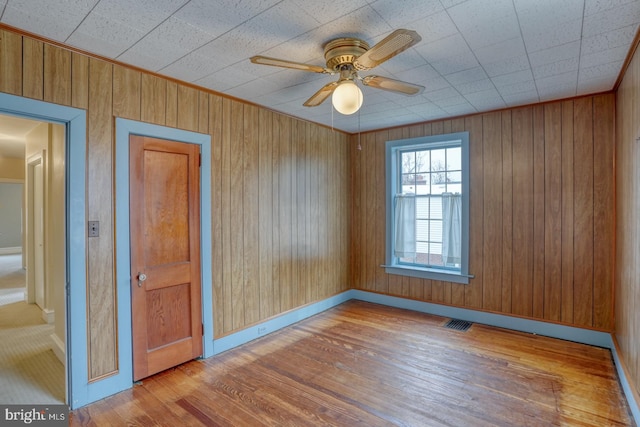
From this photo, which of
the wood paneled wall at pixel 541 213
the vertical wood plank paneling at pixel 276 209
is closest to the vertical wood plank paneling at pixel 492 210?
the wood paneled wall at pixel 541 213

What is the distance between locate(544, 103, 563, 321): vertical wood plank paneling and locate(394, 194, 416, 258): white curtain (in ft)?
5.11

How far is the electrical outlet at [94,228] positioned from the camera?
7.95ft

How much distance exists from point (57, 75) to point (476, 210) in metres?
4.30

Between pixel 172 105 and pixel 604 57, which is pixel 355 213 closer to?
pixel 172 105

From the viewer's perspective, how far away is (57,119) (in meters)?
2.27

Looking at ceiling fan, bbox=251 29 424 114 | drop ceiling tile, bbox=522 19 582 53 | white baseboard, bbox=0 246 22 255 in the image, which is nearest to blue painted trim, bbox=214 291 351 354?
ceiling fan, bbox=251 29 424 114

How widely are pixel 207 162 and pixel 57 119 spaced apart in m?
1.17

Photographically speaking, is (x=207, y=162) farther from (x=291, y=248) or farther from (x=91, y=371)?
(x=91, y=371)

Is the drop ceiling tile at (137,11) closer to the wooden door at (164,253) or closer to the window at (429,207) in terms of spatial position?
the wooden door at (164,253)

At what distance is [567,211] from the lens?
11.4 feet

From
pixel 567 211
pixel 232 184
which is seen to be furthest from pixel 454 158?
pixel 232 184

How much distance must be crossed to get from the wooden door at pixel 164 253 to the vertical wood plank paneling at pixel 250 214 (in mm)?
560

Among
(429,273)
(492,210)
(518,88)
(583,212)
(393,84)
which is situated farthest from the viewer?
(429,273)

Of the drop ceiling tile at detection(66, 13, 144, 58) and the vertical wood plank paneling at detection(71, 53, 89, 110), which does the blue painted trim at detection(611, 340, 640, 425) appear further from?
the vertical wood plank paneling at detection(71, 53, 89, 110)
